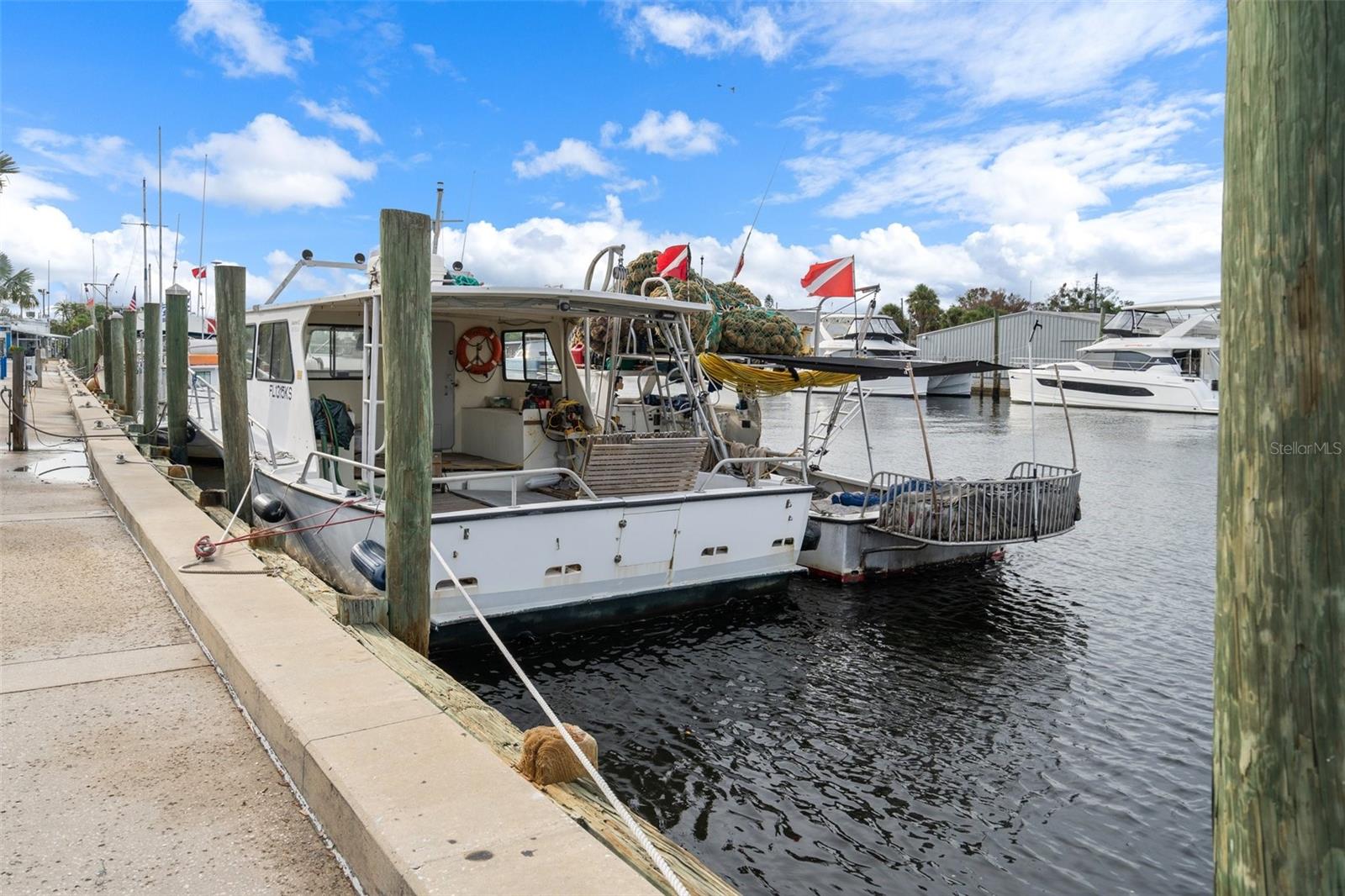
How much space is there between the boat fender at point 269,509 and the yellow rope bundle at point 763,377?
5539mm

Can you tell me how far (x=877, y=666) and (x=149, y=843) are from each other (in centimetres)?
649

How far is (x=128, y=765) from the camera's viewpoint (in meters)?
4.02

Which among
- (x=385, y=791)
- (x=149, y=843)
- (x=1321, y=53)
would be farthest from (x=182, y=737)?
(x=1321, y=53)

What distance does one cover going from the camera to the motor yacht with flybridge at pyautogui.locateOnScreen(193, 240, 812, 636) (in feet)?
26.1

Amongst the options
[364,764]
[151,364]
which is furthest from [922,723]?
[151,364]

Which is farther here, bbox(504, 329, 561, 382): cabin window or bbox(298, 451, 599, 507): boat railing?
bbox(504, 329, 561, 382): cabin window

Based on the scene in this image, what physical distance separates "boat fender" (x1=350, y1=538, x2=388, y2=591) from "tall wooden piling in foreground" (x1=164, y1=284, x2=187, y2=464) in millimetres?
8945

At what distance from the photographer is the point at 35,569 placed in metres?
7.50

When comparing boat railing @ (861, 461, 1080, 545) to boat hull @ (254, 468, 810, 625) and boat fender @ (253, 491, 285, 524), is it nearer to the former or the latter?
boat hull @ (254, 468, 810, 625)

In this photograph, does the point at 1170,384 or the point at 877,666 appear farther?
the point at 1170,384

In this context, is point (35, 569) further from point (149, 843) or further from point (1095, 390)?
point (1095, 390)

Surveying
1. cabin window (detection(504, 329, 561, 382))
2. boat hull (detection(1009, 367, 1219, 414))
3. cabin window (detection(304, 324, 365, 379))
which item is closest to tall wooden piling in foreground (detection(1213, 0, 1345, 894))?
cabin window (detection(504, 329, 561, 382))

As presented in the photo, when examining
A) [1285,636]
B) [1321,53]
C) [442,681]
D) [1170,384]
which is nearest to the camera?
[1321,53]

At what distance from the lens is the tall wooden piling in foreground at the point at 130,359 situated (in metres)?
20.8
